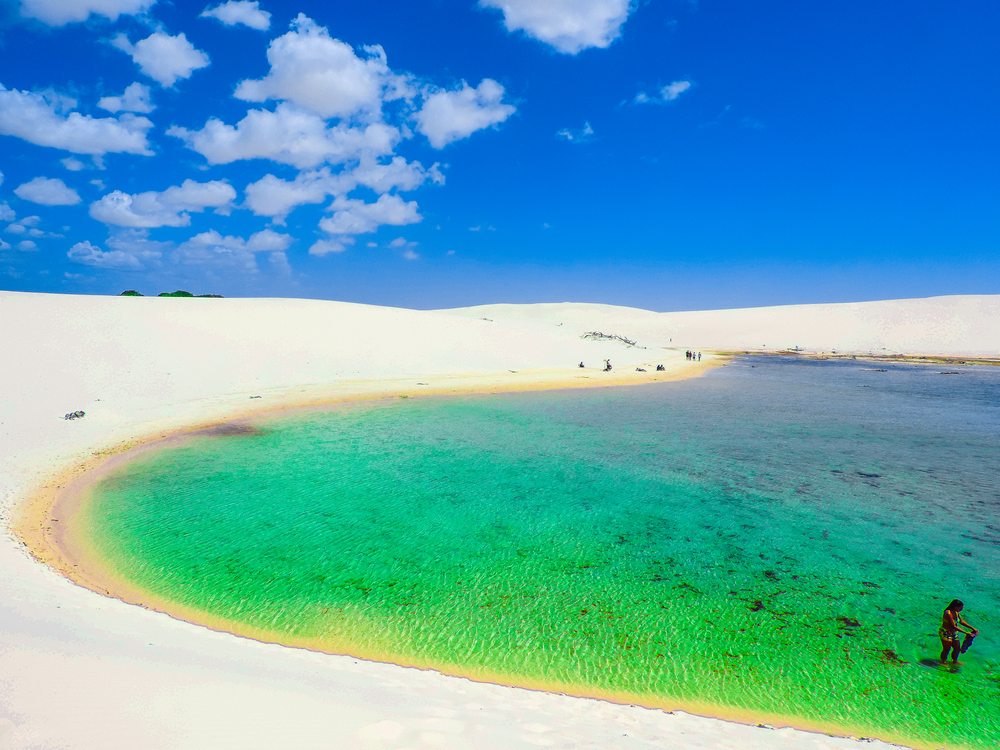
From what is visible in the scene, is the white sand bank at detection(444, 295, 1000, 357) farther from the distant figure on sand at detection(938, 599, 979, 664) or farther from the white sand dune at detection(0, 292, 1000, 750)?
the distant figure on sand at detection(938, 599, 979, 664)

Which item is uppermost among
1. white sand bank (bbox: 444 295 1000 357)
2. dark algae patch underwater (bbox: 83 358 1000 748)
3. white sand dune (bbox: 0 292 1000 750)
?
white sand bank (bbox: 444 295 1000 357)

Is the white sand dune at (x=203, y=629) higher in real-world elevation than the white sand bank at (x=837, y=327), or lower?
lower

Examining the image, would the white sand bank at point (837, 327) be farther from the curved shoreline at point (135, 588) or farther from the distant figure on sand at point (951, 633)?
the distant figure on sand at point (951, 633)

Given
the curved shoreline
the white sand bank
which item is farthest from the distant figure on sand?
the white sand bank

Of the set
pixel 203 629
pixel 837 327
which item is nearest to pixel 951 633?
pixel 203 629

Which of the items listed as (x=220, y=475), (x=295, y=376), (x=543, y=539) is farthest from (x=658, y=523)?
(x=295, y=376)

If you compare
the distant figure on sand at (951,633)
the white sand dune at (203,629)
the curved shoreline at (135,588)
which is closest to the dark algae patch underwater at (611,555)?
the curved shoreline at (135,588)
